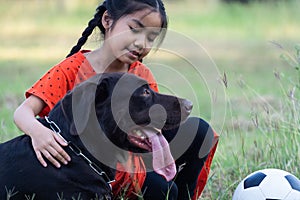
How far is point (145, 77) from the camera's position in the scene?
14.8ft

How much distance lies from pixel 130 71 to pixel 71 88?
0.45 meters

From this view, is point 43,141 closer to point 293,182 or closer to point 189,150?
point 189,150

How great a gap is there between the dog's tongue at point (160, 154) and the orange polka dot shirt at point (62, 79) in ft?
1.67

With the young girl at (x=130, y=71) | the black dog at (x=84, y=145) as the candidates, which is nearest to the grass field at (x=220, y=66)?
the young girl at (x=130, y=71)

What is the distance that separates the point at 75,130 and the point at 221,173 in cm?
168

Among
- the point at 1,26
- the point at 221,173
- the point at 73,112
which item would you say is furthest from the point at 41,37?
the point at 73,112

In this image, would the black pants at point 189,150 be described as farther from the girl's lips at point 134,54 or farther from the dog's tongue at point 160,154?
the girl's lips at point 134,54

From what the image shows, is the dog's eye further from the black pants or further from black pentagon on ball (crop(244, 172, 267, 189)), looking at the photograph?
black pentagon on ball (crop(244, 172, 267, 189))

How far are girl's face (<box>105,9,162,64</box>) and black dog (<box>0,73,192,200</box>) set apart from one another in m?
0.47

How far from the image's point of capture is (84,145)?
12.4 ft

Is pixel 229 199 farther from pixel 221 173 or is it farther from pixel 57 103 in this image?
pixel 57 103

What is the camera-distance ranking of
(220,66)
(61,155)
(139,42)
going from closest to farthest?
(61,155)
(139,42)
(220,66)

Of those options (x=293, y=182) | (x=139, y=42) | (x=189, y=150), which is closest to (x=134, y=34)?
(x=139, y=42)

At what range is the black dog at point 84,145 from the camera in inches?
149
